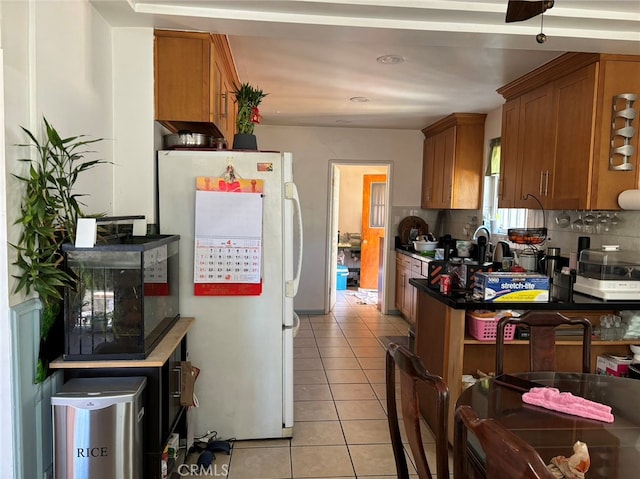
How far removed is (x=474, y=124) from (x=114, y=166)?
12.6ft

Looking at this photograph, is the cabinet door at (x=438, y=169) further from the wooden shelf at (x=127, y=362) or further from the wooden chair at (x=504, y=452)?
the wooden chair at (x=504, y=452)

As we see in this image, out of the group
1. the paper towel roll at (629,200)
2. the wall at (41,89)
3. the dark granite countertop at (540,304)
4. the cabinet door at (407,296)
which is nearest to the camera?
the wall at (41,89)

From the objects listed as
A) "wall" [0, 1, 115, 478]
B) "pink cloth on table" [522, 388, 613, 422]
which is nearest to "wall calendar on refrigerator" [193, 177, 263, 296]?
"wall" [0, 1, 115, 478]

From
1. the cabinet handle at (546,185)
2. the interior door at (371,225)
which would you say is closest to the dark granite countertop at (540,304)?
the cabinet handle at (546,185)

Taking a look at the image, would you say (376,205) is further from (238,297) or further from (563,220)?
(238,297)

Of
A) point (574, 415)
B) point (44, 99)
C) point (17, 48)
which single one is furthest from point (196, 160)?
point (574, 415)

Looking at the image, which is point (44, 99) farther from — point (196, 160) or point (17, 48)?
point (196, 160)

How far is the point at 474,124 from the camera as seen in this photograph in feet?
15.9

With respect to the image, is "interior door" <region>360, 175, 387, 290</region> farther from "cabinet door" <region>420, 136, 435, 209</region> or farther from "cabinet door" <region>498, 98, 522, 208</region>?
"cabinet door" <region>498, 98, 522, 208</region>

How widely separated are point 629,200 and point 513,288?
3.00 feet

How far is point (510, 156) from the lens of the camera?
3688 millimetres

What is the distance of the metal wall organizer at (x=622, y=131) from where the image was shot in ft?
8.70

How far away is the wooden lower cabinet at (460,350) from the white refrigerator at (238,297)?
2.90 feet

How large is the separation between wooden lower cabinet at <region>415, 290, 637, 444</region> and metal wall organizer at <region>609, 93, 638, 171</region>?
3.01 ft
